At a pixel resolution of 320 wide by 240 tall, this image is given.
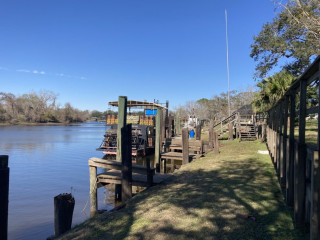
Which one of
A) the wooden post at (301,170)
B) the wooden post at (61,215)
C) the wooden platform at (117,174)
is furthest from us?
the wooden platform at (117,174)

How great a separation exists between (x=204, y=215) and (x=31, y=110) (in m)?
96.0

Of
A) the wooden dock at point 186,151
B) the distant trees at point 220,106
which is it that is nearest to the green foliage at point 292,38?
the wooden dock at point 186,151

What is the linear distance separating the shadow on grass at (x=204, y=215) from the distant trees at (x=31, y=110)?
290 feet

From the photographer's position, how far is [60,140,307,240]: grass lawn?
367 cm

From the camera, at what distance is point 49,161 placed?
19625 millimetres

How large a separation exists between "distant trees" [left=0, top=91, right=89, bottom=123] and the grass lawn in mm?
88461

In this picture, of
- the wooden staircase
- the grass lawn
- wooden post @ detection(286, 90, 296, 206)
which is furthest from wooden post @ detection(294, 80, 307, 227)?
the wooden staircase

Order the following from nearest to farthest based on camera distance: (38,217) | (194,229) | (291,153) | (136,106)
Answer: (194,229)
(291,153)
(38,217)
(136,106)

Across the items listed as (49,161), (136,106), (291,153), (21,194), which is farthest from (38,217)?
(136,106)

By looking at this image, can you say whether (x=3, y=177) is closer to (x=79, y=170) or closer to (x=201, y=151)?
(x=201, y=151)

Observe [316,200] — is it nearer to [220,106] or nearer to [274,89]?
[274,89]

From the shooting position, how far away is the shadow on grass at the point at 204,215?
3666 millimetres

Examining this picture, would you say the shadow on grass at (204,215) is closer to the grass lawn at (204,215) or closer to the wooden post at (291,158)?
the grass lawn at (204,215)

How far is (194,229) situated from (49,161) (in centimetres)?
1837
